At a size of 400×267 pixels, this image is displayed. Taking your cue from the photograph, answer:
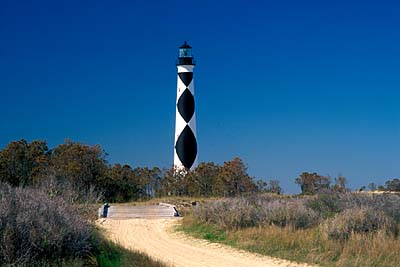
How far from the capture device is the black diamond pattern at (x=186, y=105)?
4034 cm

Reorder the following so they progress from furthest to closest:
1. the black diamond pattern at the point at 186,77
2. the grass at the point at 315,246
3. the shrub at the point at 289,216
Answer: the black diamond pattern at the point at 186,77 → the shrub at the point at 289,216 → the grass at the point at 315,246

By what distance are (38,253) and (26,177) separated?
25038 mm

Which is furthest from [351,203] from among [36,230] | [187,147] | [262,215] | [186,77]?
[186,77]

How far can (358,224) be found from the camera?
17109mm

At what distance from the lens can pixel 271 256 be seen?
1616cm

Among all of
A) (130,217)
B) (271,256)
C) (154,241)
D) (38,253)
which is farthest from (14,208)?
(130,217)

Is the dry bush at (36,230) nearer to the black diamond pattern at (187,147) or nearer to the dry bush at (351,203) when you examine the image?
the dry bush at (351,203)

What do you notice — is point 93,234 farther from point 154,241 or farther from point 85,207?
Result: point 154,241

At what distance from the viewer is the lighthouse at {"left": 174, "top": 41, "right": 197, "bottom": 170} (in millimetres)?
40281

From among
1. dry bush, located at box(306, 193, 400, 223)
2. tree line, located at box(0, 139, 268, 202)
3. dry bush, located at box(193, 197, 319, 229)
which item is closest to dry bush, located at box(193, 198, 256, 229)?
dry bush, located at box(193, 197, 319, 229)

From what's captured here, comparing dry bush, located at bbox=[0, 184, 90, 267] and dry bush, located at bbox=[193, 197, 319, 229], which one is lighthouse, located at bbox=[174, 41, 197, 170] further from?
dry bush, located at bbox=[0, 184, 90, 267]

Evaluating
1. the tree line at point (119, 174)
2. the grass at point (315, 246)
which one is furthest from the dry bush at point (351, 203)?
the tree line at point (119, 174)

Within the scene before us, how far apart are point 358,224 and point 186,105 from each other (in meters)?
24.2

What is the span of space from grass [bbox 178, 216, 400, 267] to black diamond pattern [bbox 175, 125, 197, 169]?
2054 cm
